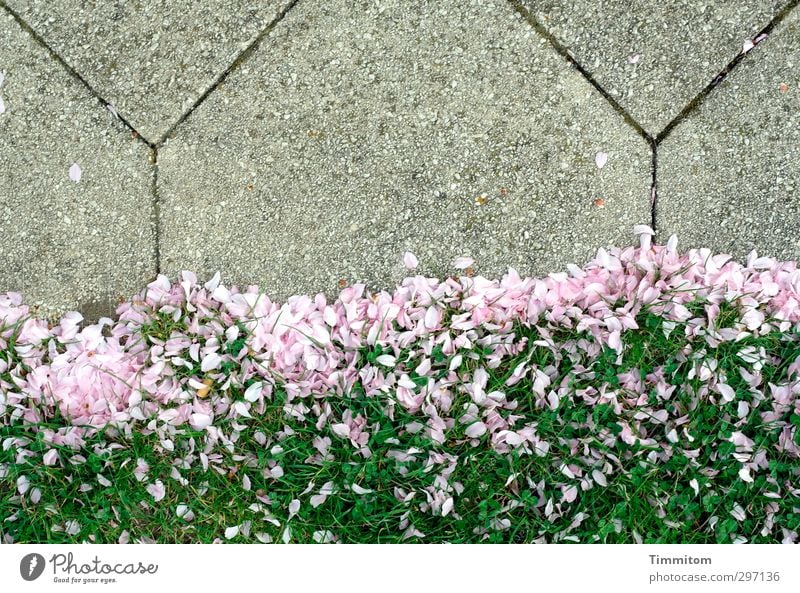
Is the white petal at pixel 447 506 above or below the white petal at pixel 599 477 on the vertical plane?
below

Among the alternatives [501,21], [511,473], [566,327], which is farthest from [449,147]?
[511,473]

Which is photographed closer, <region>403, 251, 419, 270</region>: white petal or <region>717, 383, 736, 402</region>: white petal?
A: <region>717, 383, 736, 402</region>: white petal

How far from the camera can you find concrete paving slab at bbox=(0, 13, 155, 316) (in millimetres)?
2289

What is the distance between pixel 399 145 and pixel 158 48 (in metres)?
0.84

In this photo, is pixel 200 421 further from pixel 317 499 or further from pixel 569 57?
pixel 569 57

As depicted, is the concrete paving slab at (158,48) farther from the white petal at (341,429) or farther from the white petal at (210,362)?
the white petal at (341,429)

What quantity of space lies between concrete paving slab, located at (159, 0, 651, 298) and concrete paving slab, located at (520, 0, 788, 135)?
98 mm

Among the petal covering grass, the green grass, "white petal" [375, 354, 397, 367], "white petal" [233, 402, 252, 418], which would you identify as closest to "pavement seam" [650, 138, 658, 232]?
the petal covering grass

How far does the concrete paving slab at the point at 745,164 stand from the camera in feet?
7.47

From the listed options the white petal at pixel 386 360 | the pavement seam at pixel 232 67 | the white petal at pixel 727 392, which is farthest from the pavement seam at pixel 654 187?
the pavement seam at pixel 232 67

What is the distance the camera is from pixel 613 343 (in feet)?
7.08

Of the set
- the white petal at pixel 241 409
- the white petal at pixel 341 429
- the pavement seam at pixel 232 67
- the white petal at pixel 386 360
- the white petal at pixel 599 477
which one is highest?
the pavement seam at pixel 232 67

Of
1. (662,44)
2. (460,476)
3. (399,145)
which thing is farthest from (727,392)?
(399,145)

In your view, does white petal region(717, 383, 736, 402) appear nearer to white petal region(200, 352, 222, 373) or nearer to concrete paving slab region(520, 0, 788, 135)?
concrete paving slab region(520, 0, 788, 135)
